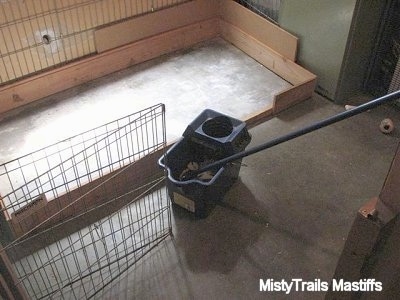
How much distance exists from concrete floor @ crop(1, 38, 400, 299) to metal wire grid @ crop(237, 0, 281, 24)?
868mm

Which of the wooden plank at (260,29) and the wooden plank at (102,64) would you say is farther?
the wooden plank at (260,29)

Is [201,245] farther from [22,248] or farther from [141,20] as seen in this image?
[141,20]

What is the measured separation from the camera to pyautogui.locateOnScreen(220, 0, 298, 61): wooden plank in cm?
305

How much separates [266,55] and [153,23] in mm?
870

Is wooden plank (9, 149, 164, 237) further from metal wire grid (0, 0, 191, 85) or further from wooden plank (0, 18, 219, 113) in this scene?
metal wire grid (0, 0, 191, 85)

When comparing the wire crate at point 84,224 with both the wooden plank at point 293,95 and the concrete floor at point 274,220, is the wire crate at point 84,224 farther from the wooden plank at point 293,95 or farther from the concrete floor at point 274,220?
the wooden plank at point 293,95

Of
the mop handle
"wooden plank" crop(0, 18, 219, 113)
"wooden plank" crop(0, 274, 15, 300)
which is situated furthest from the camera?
"wooden plank" crop(0, 18, 219, 113)

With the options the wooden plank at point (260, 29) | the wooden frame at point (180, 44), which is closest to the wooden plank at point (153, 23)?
the wooden frame at point (180, 44)

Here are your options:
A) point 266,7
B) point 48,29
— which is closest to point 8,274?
point 48,29

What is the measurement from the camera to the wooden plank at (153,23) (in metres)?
3.08

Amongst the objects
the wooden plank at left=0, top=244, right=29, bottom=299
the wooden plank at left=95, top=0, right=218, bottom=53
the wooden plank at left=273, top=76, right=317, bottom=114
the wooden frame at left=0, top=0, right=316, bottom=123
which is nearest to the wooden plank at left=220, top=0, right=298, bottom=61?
the wooden frame at left=0, top=0, right=316, bottom=123

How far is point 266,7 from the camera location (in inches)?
127

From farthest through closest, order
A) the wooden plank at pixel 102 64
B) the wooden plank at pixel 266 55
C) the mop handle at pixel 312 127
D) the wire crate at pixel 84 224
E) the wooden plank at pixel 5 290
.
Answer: the wooden plank at pixel 266 55 → the wooden plank at pixel 102 64 → the wire crate at pixel 84 224 → the mop handle at pixel 312 127 → the wooden plank at pixel 5 290

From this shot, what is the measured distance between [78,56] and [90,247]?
60.0 inches
